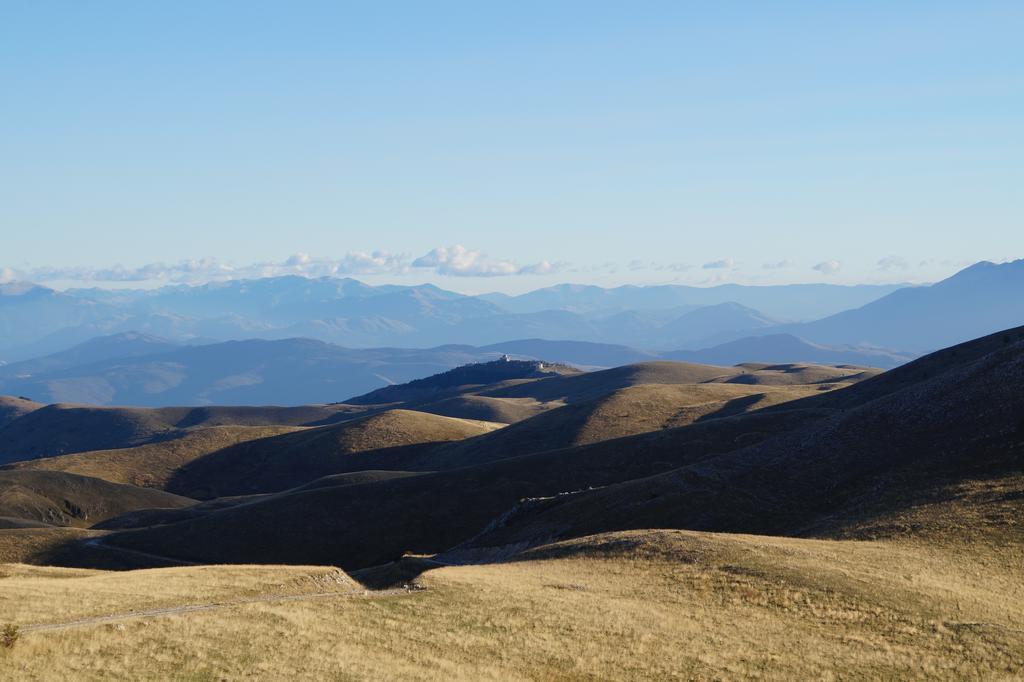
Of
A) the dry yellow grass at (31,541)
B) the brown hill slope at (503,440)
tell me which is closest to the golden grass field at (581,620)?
the dry yellow grass at (31,541)

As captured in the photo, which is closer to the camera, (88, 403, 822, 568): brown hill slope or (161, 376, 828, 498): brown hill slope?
(88, 403, 822, 568): brown hill slope

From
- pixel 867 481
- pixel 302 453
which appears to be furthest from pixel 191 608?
pixel 302 453

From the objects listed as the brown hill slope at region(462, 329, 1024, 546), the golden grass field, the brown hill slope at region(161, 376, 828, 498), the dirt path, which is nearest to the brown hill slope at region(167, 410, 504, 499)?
the brown hill slope at region(161, 376, 828, 498)

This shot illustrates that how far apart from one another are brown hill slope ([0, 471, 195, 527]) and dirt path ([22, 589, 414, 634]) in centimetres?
8682

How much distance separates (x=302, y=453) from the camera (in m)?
162

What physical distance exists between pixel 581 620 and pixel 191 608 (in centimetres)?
1354

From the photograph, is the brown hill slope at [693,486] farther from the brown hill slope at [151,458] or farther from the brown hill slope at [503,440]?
the brown hill slope at [151,458]

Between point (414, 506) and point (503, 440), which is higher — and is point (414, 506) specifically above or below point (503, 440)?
above

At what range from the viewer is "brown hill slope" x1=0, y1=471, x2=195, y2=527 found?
113 m


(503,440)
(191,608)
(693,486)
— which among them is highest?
(191,608)

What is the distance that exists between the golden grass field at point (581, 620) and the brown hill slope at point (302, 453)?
11068 centimetres

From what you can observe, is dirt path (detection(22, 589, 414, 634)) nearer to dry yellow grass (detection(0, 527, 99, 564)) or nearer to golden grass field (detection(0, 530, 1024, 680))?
golden grass field (detection(0, 530, 1024, 680))

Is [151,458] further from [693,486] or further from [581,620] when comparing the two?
[581,620]

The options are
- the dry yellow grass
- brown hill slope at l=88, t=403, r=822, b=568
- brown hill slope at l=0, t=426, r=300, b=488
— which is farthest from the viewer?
brown hill slope at l=0, t=426, r=300, b=488
